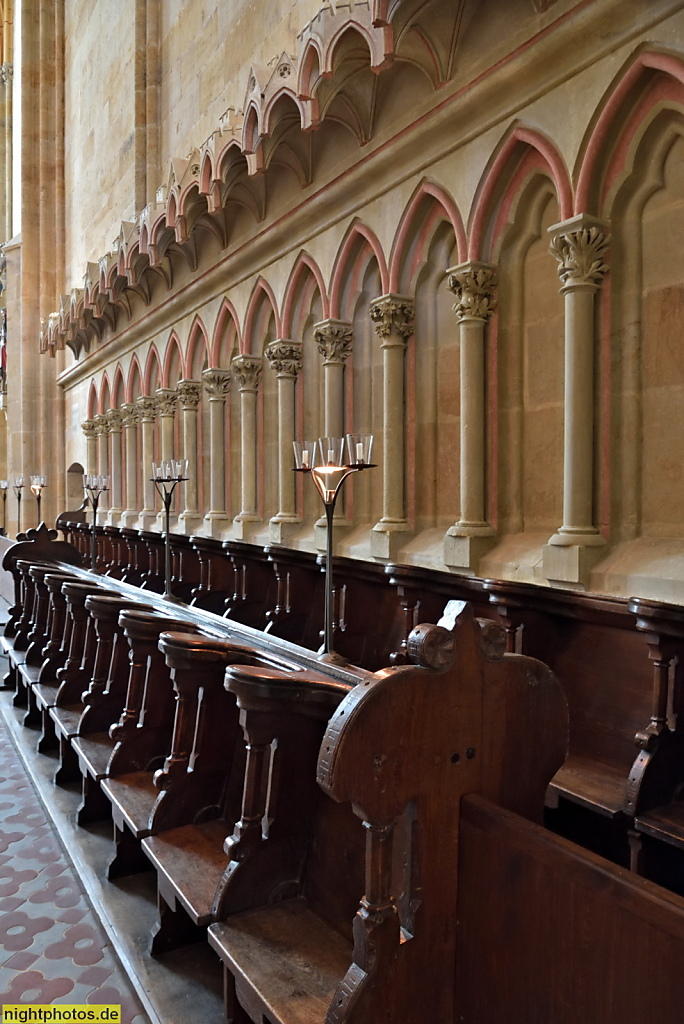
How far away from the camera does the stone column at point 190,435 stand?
10.1 m

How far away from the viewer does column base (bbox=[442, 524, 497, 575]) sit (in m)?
5.05

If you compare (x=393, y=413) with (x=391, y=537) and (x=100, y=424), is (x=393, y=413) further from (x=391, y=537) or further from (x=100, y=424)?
(x=100, y=424)

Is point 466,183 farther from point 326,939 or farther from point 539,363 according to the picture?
point 326,939

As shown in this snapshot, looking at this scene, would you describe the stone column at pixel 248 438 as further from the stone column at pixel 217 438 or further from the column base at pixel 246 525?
the stone column at pixel 217 438

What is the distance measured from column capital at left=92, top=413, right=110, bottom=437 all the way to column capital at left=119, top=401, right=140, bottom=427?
1122 millimetres

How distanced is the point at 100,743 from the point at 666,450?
10.6 feet

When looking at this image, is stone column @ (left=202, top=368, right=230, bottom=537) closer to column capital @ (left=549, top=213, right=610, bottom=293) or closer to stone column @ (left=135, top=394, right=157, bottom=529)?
stone column @ (left=135, top=394, right=157, bottom=529)

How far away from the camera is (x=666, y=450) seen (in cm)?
409

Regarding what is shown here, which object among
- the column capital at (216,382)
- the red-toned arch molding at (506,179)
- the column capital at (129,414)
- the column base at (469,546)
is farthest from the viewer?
the column capital at (129,414)

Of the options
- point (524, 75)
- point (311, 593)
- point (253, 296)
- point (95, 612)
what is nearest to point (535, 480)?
point (311, 593)

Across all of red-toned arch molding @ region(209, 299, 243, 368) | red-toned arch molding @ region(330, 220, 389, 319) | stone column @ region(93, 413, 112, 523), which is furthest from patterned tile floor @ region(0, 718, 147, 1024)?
stone column @ region(93, 413, 112, 523)

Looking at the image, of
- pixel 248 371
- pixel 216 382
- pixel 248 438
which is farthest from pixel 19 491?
pixel 248 371

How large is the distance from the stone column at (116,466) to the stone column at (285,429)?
249 inches

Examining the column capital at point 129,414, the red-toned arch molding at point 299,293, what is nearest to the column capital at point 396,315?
the red-toned arch molding at point 299,293
